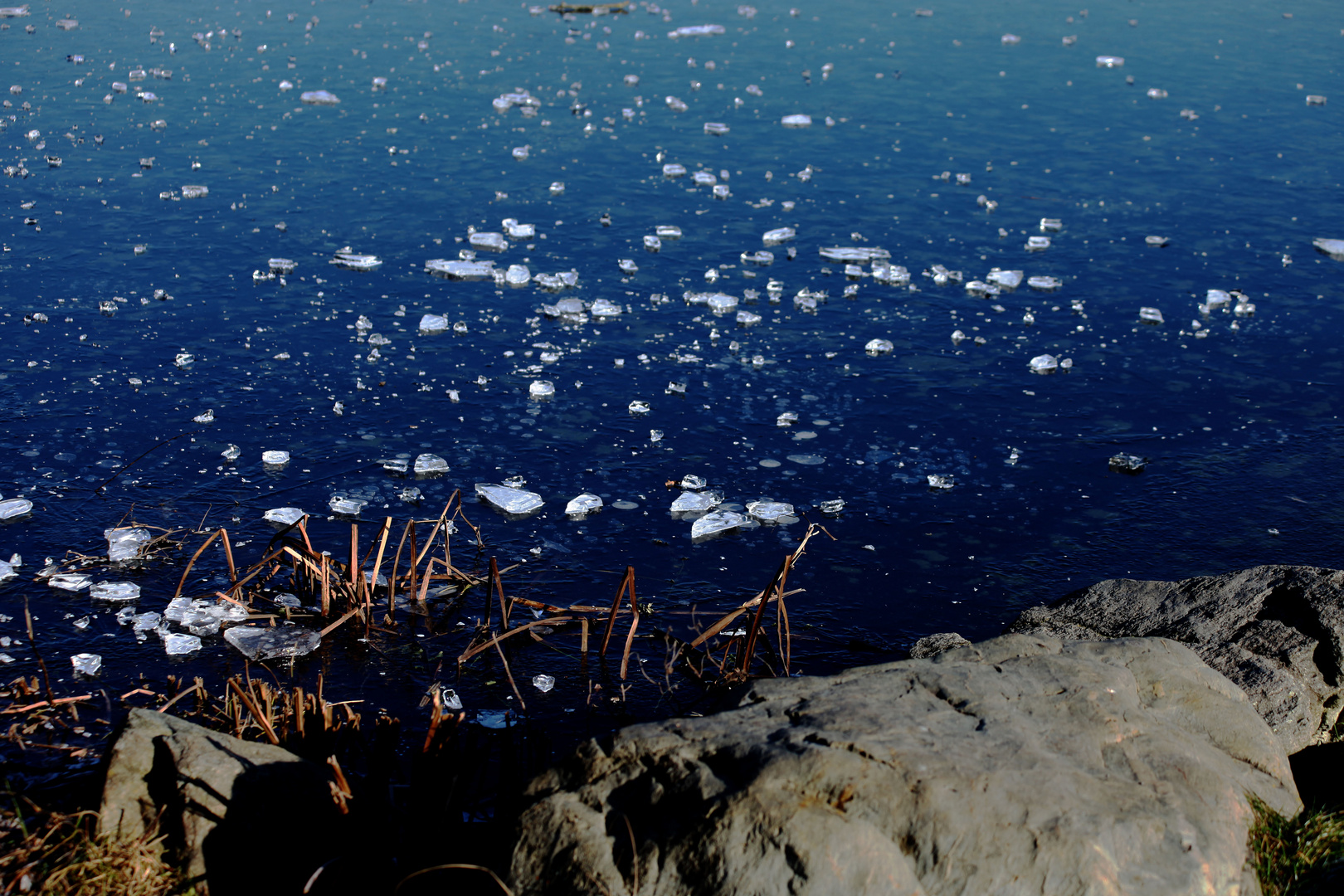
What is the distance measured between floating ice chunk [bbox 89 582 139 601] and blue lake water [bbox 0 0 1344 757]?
0.09 m

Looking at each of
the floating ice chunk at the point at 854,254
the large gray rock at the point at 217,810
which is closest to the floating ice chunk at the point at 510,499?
the large gray rock at the point at 217,810

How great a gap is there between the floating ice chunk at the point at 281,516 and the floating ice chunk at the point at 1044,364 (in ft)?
18.3

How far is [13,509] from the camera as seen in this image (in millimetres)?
6289

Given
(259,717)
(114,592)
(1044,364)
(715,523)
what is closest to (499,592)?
(259,717)

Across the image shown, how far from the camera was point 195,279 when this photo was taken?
32.1ft

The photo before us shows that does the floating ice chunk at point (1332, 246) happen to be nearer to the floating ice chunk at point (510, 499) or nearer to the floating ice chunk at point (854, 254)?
the floating ice chunk at point (854, 254)

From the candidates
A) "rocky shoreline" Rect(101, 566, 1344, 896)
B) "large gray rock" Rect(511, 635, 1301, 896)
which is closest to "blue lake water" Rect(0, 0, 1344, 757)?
"rocky shoreline" Rect(101, 566, 1344, 896)

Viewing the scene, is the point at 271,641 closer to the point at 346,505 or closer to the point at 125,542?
the point at 125,542

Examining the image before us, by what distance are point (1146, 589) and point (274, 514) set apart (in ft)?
15.3

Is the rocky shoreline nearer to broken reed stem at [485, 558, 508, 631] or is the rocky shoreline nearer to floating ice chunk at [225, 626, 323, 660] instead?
broken reed stem at [485, 558, 508, 631]

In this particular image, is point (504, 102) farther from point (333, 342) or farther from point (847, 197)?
point (333, 342)

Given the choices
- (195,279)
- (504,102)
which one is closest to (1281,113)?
(504,102)

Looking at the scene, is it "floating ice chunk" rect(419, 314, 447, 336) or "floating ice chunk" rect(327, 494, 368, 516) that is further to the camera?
"floating ice chunk" rect(419, 314, 447, 336)

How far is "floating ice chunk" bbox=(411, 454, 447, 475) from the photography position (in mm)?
6996
